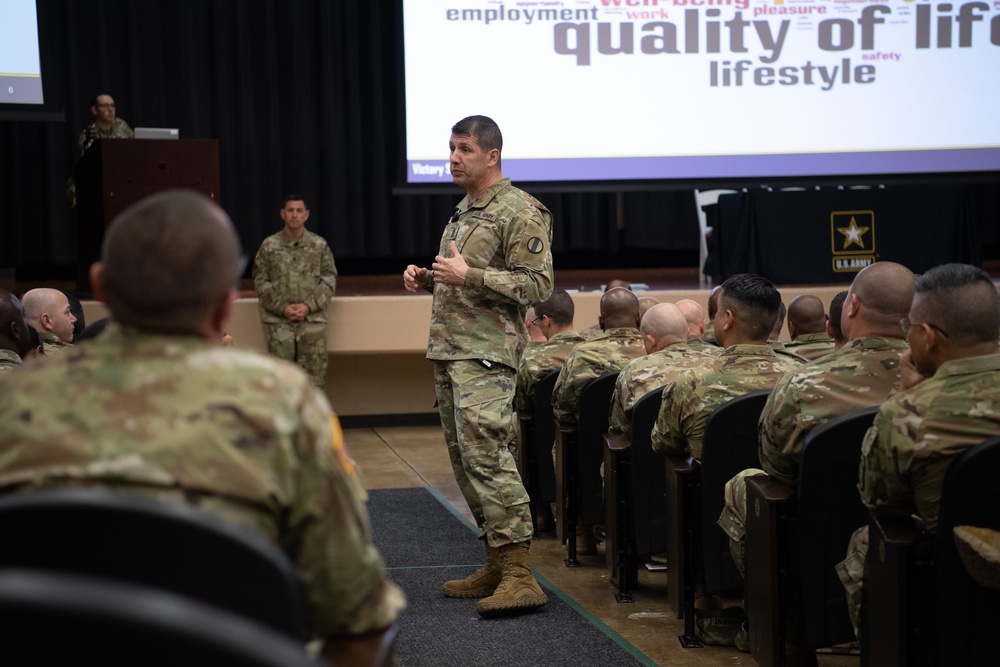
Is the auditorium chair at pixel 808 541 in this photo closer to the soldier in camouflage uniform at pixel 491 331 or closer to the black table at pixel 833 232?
the soldier in camouflage uniform at pixel 491 331

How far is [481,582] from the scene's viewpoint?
365 cm

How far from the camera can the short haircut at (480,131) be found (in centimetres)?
353

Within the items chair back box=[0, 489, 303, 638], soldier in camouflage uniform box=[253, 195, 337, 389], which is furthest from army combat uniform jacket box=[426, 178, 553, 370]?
soldier in camouflage uniform box=[253, 195, 337, 389]

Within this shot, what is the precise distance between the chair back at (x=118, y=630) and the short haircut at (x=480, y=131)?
2.95 m

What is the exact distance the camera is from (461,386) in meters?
3.51

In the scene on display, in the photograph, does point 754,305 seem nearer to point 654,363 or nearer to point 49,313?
point 654,363

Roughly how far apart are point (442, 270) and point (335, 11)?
23.7 ft

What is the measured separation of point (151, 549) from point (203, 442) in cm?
20

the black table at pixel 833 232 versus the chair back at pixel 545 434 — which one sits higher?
the black table at pixel 833 232

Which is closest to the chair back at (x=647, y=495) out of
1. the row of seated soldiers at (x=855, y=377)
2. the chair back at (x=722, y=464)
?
the row of seated soldiers at (x=855, y=377)

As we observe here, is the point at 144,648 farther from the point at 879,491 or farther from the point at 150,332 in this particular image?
the point at 879,491

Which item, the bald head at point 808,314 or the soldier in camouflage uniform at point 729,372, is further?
the bald head at point 808,314

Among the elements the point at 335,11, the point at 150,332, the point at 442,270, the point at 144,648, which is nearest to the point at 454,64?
the point at 335,11

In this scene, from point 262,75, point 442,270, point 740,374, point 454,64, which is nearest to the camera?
point 740,374
